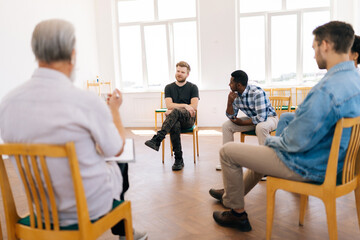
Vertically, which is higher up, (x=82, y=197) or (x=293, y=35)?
→ (x=293, y=35)

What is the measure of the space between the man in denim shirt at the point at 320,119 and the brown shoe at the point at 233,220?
447 millimetres

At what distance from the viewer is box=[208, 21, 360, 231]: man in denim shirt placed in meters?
1.58

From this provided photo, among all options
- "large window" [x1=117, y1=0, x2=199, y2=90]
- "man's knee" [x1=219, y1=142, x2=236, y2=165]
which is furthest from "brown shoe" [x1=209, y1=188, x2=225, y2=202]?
"large window" [x1=117, y1=0, x2=199, y2=90]

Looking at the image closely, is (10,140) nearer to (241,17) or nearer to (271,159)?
(271,159)

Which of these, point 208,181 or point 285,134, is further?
point 208,181

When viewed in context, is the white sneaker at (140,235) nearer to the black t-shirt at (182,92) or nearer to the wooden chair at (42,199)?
the wooden chair at (42,199)

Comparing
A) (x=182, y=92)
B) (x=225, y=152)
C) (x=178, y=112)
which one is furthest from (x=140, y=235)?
(x=182, y=92)

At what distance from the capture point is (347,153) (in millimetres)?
1617

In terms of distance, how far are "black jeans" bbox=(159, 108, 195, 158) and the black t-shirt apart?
39cm

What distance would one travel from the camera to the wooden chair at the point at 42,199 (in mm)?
1083

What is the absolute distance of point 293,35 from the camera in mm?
6941

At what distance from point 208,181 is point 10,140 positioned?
227 centimetres

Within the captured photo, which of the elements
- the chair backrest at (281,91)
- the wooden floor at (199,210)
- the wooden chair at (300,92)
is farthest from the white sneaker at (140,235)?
the wooden chair at (300,92)

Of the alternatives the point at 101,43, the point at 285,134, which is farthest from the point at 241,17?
the point at 285,134
